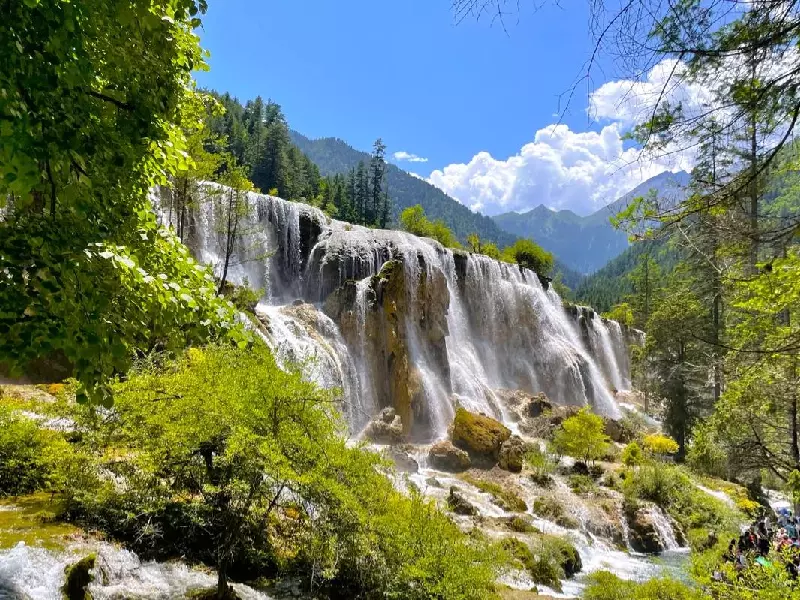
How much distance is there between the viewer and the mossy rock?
6.17m

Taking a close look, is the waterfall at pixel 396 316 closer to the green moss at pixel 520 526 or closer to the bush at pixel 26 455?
the green moss at pixel 520 526

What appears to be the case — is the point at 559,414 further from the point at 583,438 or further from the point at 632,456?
the point at 583,438

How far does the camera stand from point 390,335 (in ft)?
88.7

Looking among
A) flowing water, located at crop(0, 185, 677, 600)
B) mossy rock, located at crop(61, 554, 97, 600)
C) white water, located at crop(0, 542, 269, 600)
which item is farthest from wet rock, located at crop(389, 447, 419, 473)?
mossy rock, located at crop(61, 554, 97, 600)

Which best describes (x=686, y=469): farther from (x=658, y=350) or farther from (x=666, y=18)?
(x=666, y=18)

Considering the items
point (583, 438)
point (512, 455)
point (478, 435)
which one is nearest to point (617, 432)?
point (583, 438)

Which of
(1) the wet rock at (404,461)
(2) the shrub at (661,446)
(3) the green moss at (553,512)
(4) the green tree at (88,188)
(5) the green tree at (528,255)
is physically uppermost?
(5) the green tree at (528,255)

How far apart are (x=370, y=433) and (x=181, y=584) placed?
52.1 ft

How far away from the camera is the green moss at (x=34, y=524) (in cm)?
700

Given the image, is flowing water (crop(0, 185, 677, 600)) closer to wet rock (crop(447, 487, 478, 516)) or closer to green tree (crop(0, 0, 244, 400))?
wet rock (crop(447, 487, 478, 516))

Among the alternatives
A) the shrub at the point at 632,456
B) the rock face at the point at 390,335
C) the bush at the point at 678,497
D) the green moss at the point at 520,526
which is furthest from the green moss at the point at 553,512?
the rock face at the point at 390,335

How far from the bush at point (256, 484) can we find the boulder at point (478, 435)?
14.0m

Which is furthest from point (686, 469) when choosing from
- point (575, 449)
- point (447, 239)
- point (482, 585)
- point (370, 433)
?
point (447, 239)

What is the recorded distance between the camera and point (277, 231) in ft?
98.2
